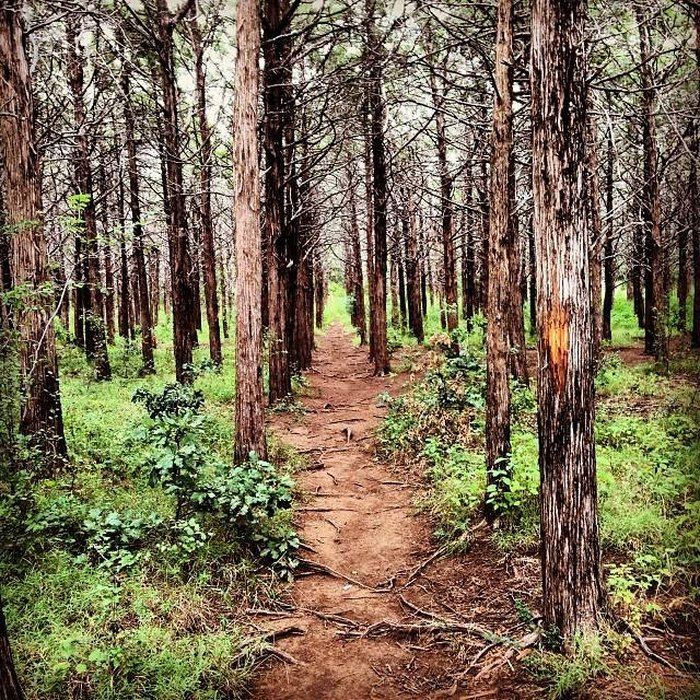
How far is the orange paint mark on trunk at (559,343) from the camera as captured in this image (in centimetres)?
386

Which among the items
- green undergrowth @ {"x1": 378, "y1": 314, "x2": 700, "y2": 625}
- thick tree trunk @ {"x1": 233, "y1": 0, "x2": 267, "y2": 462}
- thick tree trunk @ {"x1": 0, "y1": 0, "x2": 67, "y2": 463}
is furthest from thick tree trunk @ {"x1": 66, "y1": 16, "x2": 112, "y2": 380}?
green undergrowth @ {"x1": 378, "y1": 314, "x2": 700, "y2": 625}

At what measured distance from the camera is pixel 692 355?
16.3 m

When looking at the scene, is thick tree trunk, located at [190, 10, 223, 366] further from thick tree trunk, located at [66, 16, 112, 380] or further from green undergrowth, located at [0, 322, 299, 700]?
green undergrowth, located at [0, 322, 299, 700]

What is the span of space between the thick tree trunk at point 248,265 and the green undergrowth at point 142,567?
2.53 feet

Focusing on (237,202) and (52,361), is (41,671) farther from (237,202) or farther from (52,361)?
(237,202)

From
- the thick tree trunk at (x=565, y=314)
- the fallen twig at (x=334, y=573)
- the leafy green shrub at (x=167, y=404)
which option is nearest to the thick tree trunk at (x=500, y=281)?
the fallen twig at (x=334, y=573)

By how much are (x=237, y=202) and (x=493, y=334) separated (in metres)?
3.91

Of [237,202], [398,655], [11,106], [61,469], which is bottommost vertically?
[398,655]

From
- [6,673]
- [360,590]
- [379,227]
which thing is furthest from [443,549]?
[379,227]

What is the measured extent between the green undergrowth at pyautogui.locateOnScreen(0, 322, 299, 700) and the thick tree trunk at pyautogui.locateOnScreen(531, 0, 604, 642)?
108 inches

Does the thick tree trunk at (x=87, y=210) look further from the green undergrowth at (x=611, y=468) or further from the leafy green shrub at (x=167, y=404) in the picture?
the green undergrowth at (x=611, y=468)

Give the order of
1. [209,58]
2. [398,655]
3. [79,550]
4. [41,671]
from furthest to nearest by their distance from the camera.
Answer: [209,58]
[79,550]
[398,655]
[41,671]

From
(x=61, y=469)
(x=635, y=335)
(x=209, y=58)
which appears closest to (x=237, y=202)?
(x=61, y=469)

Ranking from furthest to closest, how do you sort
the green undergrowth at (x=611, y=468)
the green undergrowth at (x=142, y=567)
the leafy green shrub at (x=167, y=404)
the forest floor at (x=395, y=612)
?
the leafy green shrub at (x=167, y=404)
the green undergrowth at (x=611, y=468)
the forest floor at (x=395, y=612)
the green undergrowth at (x=142, y=567)
